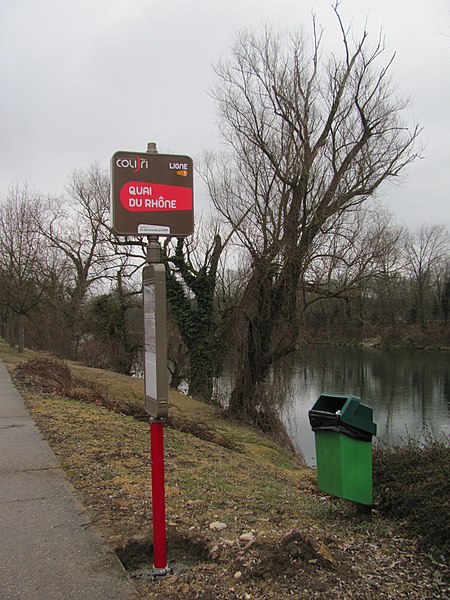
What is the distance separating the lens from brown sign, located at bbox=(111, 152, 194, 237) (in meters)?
3.58

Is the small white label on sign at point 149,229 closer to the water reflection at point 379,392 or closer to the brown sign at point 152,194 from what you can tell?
the brown sign at point 152,194

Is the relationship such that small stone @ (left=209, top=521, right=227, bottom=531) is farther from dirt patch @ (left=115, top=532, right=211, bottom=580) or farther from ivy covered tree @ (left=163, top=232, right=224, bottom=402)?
ivy covered tree @ (left=163, top=232, right=224, bottom=402)

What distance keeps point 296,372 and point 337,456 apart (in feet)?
50.8

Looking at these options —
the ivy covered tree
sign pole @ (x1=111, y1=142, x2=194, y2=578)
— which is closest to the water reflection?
the ivy covered tree

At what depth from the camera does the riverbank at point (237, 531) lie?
3.51 metres

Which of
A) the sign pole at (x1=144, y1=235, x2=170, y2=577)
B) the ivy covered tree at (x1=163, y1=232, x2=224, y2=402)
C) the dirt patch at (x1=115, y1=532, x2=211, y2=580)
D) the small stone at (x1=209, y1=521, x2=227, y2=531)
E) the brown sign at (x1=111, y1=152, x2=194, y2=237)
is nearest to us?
the sign pole at (x1=144, y1=235, x2=170, y2=577)

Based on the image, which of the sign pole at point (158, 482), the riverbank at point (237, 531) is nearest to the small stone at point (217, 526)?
the riverbank at point (237, 531)

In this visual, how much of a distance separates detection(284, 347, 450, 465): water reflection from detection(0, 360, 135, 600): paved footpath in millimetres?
6808

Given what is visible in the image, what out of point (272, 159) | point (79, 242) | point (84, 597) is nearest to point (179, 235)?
point (84, 597)

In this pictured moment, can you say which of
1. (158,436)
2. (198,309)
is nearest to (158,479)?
(158,436)

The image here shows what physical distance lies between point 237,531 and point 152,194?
2.64m

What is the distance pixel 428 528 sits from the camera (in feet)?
13.6

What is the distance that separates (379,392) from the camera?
28094 mm

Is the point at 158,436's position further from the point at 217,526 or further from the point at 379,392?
the point at 379,392
